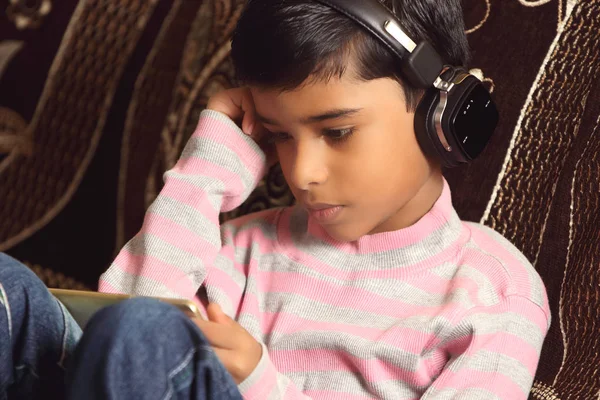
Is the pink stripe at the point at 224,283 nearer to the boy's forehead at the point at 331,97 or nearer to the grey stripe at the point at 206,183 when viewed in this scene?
the grey stripe at the point at 206,183

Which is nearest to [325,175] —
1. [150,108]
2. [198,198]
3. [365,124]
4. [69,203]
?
[365,124]

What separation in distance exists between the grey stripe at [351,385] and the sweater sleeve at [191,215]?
0.18 metres

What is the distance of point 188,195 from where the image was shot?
107 cm

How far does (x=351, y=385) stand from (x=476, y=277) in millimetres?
200

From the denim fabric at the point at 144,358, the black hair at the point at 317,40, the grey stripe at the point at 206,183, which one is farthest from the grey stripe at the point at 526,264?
the denim fabric at the point at 144,358

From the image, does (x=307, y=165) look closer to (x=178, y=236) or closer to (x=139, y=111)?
(x=178, y=236)

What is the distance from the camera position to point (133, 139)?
1.44 metres

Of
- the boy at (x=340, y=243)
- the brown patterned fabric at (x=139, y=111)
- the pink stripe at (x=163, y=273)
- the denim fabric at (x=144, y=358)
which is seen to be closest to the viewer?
the denim fabric at (x=144, y=358)

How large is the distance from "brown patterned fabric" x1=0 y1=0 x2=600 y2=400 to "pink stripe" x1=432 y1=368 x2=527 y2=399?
0.25 metres

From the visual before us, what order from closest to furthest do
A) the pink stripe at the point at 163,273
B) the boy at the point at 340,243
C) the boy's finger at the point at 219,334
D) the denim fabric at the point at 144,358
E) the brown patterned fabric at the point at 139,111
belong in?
the denim fabric at the point at 144,358
the boy's finger at the point at 219,334
the boy at the point at 340,243
the pink stripe at the point at 163,273
the brown patterned fabric at the point at 139,111

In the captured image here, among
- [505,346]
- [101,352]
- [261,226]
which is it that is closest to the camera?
[101,352]

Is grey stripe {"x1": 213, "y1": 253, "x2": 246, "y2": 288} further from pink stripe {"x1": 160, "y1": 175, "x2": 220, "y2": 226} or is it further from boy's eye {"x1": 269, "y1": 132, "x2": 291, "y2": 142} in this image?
boy's eye {"x1": 269, "y1": 132, "x2": 291, "y2": 142}

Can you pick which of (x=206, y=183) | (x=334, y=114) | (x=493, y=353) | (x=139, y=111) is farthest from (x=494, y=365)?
(x=139, y=111)

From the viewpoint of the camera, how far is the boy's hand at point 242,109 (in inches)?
42.5
